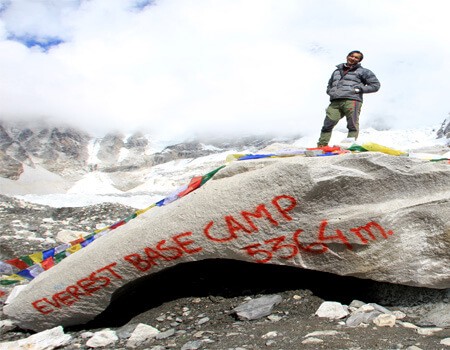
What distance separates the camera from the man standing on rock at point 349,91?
247 inches

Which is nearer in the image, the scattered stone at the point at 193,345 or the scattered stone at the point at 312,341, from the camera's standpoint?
the scattered stone at the point at 312,341

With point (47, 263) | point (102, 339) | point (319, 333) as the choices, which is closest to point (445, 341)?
point (319, 333)

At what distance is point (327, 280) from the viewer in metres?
4.06

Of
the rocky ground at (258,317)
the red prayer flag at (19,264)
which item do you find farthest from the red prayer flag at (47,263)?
the rocky ground at (258,317)

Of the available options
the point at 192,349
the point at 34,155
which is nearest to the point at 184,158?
the point at 34,155

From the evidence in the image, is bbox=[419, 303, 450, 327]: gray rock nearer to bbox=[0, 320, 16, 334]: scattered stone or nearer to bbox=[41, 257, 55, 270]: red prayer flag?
bbox=[0, 320, 16, 334]: scattered stone

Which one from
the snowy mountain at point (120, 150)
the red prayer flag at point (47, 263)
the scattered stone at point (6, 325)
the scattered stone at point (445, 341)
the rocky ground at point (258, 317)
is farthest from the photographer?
the snowy mountain at point (120, 150)

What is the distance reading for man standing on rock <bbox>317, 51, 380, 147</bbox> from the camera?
6.28 m

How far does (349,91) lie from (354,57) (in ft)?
1.71

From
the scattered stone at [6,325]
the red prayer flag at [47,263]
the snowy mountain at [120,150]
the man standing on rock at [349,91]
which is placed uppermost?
the man standing on rock at [349,91]

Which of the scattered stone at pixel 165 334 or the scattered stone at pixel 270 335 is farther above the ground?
the scattered stone at pixel 270 335

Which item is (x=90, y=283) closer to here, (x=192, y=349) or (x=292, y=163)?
(x=192, y=349)

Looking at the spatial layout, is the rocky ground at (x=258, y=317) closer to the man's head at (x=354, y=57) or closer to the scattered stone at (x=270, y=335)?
the scattered stone at (x=270, y=335)

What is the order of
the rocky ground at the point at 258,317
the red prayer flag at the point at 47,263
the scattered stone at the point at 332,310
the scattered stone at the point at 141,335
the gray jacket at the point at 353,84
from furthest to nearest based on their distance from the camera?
the gray jacket at the point at 353,84 < the red prayer flag at the point at 47,263 < the scattered stone at the point at 141,335 < the scattered stone at the point at 332,310 < the rocky ground at the point at 258,317
